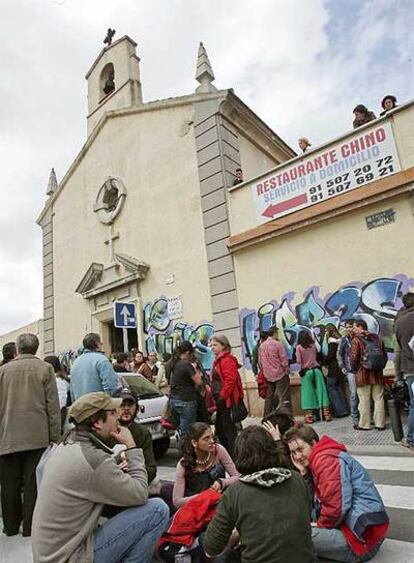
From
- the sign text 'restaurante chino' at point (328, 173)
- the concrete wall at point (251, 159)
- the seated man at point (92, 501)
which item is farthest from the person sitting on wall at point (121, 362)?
the concrete wall at point (251, 159)

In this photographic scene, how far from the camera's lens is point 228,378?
599 cm

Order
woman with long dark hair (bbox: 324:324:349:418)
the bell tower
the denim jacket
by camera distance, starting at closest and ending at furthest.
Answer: the denim jacket
woman with long dark hair (bbox: 324:324:349:418)
the bell tower

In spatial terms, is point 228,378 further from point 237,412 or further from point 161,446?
point 161,446

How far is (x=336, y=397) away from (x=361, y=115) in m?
5.55

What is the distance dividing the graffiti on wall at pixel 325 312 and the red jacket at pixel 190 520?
5526 mm

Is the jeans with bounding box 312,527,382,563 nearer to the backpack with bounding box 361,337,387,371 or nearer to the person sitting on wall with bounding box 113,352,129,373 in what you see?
the backpack with bounding box 361,337,387,371

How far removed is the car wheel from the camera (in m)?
6.55

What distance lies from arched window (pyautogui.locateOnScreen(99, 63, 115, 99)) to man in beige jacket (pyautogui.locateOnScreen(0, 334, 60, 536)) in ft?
45.5

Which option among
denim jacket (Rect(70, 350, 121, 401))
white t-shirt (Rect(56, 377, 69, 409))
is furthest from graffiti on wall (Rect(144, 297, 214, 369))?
denim jacket (Rect(70, 350, 121, 401))

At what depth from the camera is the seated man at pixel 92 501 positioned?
7.77 ft

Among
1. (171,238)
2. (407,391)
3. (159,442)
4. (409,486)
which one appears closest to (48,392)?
(159,442)

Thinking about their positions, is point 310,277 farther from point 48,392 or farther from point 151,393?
point 48,392

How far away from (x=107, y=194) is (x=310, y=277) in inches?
318

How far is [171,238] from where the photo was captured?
463 inches
